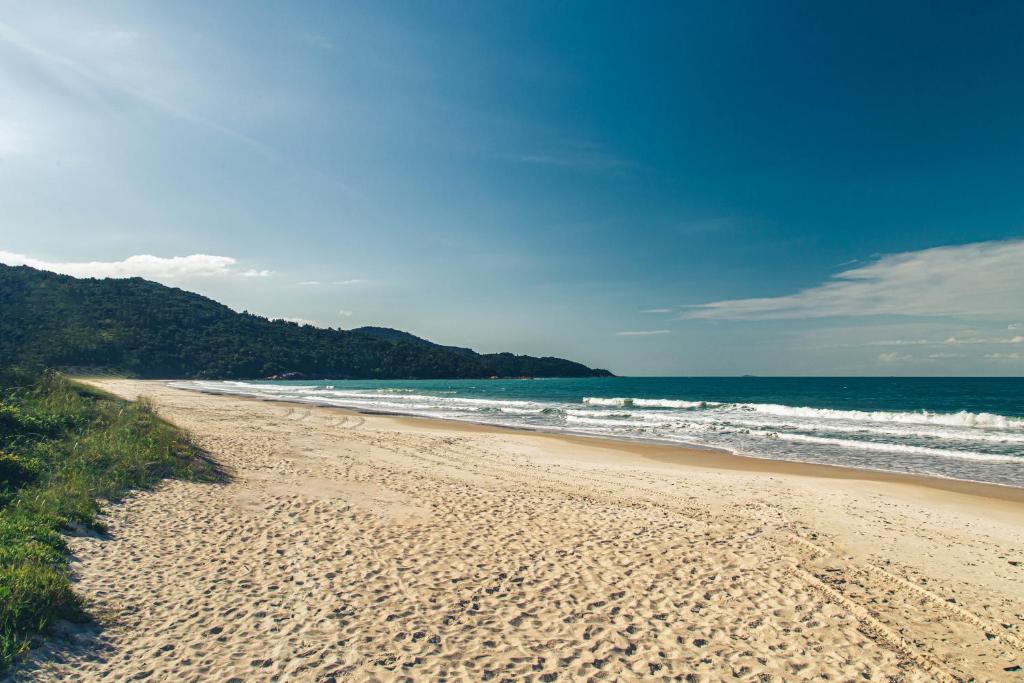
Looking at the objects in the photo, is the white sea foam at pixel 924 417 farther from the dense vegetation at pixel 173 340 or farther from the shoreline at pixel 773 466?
the dense vegetation at pixel 173 340

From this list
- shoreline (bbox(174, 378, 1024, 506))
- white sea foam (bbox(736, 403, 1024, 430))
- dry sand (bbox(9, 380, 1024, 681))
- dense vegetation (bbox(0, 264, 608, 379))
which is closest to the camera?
dry sand (bbox(9, 380, 1024, 681))

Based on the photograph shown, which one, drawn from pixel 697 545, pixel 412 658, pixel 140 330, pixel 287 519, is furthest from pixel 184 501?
pixel 140 330

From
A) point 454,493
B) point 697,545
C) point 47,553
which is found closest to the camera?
point 47,553

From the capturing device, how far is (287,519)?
932cm

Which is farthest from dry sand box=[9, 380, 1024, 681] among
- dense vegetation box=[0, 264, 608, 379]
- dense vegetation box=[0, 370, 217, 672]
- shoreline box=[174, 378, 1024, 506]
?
dense vegetation box=[0, 264, 608, 379]

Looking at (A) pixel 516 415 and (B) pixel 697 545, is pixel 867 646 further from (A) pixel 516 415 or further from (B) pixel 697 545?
(A) pixel 516 415

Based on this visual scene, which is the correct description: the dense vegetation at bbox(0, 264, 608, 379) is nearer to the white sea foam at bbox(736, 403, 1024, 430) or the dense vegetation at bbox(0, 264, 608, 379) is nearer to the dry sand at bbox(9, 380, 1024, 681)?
the dry sand at bbox(9, 380, 1024, 681)

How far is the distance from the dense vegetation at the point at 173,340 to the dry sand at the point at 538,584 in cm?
1538

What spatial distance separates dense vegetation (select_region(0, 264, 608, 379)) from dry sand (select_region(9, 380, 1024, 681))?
1538cm

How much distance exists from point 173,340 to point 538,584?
113 m

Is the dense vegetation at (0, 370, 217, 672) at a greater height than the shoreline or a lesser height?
greater

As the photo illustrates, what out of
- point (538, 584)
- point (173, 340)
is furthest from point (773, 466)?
point (173, 340)

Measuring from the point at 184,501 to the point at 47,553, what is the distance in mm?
3727

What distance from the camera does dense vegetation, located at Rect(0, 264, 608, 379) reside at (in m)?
66.2
